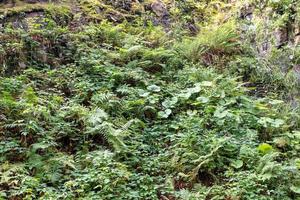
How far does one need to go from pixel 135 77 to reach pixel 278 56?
9.39ft

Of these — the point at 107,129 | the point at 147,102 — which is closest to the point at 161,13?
the point at 147,102

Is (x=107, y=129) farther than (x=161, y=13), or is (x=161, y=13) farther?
(x=161, y=13)

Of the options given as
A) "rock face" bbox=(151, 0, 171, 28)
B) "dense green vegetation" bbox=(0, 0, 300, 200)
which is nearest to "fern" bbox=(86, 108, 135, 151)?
"dense green vegetation" bbox=(0, 0, 300, 200)

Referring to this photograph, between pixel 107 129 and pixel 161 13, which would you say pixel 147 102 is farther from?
pixel 161 13

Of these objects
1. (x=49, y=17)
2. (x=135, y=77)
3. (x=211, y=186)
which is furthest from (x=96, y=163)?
(x=49, y=17)

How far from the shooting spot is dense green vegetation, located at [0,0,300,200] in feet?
13.6

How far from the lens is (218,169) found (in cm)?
450

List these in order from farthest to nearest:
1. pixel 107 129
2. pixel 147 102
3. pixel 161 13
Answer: pixel 161 13
pixel 147 102
pixel 107 129

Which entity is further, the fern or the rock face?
the rock face

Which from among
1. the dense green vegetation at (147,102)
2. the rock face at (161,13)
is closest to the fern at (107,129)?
the dense green vegetation at (147,102)

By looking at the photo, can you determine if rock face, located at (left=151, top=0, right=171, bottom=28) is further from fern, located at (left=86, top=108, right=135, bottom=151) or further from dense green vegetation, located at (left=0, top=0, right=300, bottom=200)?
fern, located at (left=86, top=108, right=135, bottom=151)

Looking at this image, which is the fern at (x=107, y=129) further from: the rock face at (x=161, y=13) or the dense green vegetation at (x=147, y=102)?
the rock face at (x=161, y=13)

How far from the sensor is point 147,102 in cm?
564

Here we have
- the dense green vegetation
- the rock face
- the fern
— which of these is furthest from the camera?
the rock face
